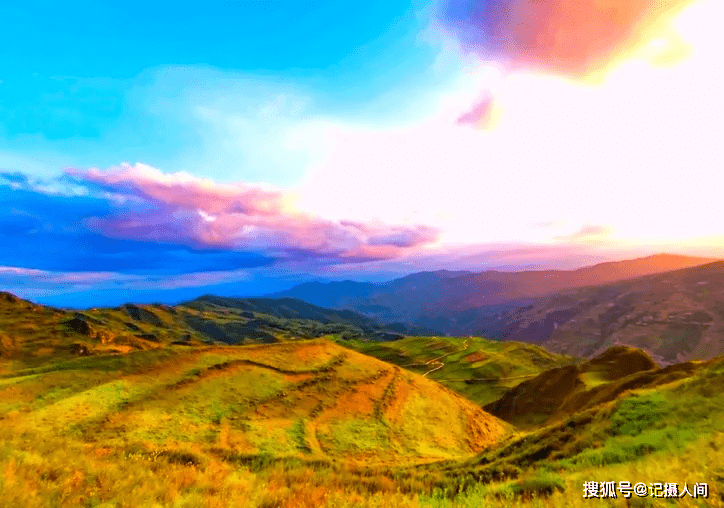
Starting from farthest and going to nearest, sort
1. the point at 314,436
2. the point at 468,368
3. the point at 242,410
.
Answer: the point at 468,368 → the point at 242,410 → the point at 314,436

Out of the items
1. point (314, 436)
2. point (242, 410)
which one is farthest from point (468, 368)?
point (242, 410)

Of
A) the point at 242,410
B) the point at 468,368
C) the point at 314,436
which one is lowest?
the point at 468,368

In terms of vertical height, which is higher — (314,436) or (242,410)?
(242,410)

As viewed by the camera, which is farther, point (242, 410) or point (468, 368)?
point (468, 368)

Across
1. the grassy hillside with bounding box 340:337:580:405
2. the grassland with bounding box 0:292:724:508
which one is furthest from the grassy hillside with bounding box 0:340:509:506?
the grassy hillside with bounding box 340:337:580:405

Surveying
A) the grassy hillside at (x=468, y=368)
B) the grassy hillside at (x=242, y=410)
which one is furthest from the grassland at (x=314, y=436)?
the grassy hillside at (x=468, y=368)

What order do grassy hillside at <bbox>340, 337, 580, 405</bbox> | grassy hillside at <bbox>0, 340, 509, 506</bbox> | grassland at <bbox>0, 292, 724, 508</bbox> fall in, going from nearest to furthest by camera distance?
grassland at <bbox>0, 292, 724, 508</bbox>, grassy hillside at <bbox>0, 340, 509, 506</bbox>, grassy hillside at <bbox>340, 337, 580, 405</bbox>

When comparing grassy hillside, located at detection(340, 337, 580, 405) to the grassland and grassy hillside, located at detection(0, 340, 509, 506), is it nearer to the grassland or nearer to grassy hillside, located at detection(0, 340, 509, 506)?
the grassland

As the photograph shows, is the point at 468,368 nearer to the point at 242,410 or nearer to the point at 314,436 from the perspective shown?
the point at 314,436

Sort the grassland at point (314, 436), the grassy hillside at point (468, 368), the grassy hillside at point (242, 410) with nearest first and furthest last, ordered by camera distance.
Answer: the grassland at point (314, 436)
the grassy hillside at point (242, 410)
the grassy hillside at point (468, 368)

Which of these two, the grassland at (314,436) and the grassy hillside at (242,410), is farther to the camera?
the grassy hillside at (242,410)

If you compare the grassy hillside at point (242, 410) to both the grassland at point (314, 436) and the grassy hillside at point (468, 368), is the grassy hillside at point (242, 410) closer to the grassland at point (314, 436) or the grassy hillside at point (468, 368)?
the grassland at point (314, 436)

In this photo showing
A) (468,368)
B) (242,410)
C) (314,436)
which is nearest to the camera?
(314,436)

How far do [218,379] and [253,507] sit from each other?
117 ft
